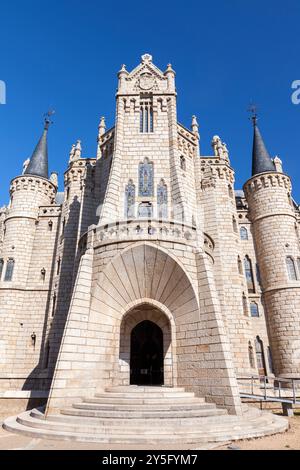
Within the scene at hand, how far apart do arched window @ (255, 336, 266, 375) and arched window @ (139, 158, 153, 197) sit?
42.6 feet

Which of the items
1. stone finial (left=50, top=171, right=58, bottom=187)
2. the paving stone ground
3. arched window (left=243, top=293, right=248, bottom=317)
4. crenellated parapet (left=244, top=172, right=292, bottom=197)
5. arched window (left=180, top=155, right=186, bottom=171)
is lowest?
the paving stone ground

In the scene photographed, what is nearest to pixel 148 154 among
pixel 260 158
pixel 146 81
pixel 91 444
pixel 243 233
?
pixel 146 81

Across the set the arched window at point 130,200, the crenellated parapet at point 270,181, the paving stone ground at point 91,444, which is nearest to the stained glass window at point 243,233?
the crenellated parapet at point 270,181

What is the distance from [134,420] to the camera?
8227 millimetres

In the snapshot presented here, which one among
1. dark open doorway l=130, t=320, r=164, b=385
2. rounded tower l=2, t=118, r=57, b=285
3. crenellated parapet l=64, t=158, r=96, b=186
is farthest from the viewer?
crenellated parapet l=64, t=158, r=96, b=186

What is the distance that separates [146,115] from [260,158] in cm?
1162

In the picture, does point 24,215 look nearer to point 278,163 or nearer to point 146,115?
point 146,115

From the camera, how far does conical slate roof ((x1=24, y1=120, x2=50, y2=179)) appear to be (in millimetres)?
26531

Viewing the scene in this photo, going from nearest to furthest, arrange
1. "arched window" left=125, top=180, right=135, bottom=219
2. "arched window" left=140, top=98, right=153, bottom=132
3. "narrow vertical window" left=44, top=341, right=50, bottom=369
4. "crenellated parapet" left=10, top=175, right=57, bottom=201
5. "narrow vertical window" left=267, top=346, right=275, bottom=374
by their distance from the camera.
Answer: "arched window" left=125, top=180, right=135, bottom=219, "narrow vertical window" left=44, top=341, right=50, bottom=369, "arched window" left=140, top=98, right=153, bottom=132, "narrow vertical window" left=267, top=346, right=275, bottom=374, "crenellated parapet" left=10, top=175, right=57, bottom=201

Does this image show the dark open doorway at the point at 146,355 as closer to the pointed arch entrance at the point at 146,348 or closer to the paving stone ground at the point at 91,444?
the pointed arch entrance at the point at 146,348

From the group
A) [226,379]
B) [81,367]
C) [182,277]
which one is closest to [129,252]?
[182,277]

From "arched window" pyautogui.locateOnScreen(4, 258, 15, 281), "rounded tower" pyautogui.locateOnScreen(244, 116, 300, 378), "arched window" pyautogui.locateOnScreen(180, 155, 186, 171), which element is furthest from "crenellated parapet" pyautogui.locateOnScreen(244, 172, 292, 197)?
"arched window" pyautogui.locateOnScreen(4, 258, 15, 281)

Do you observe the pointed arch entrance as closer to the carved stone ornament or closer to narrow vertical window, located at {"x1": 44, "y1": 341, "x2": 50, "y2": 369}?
narrow vertical window, located at {"x1": 44, "y1": 341, "x2": 50, "y2": 369}

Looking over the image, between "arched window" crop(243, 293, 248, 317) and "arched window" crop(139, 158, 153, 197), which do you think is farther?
"arched window" crop(243, 293, 248, 317)
